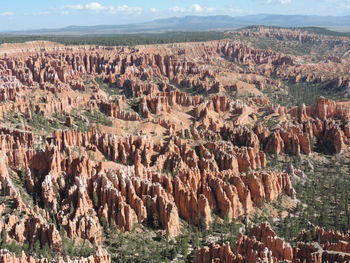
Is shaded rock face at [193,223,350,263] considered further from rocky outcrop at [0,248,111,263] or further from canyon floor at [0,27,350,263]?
rocky outcrop at [0,248,111,263]

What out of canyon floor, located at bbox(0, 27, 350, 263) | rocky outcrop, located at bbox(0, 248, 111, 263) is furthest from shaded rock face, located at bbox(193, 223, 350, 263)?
rocky outcrop, located at bbox(0, 248, 111, 263)

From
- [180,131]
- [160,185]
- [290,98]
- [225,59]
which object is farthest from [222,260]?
[225,59]

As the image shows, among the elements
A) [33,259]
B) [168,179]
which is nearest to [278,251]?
[168,179]

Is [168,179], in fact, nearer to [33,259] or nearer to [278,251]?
[278,251]

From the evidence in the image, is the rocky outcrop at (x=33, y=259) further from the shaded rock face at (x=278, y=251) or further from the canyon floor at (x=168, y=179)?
the shaded rock face at (x=278, y=251)

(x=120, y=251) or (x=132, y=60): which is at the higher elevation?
(x=132, y=60)

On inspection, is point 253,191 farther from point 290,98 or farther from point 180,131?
point 290,98

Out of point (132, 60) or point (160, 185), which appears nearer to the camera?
point (160, 185)
